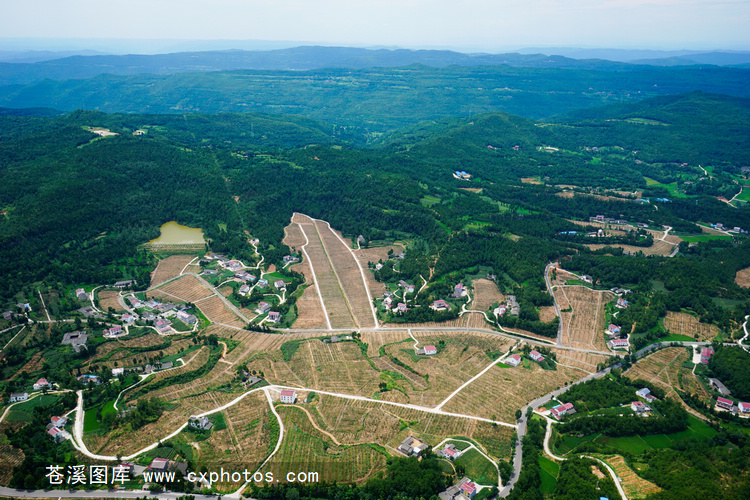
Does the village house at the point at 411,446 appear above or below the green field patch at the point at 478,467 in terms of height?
above

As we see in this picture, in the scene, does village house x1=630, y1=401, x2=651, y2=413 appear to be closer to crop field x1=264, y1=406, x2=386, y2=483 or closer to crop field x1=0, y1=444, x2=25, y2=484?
crop field x1=264, y1=406, x2=386, y2=483

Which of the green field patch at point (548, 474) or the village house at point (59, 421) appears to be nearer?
the green field patch at point (548, 474)

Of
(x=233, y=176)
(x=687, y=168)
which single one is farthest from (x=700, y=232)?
(x=233, y=176)

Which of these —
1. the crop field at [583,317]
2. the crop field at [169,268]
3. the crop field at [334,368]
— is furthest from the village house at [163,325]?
the crop field at [583,317]

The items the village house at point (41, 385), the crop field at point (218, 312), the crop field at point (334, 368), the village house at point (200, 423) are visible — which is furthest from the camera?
the crop field at point (218, 312)

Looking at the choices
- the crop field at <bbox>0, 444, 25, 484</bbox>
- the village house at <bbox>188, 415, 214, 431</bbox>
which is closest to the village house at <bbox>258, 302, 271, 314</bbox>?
the village house at <bbox>188, 415, 214, 431</bbox>

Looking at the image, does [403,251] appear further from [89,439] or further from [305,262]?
[89,439]

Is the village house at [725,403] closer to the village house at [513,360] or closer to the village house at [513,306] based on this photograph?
the village house at [513,360]
